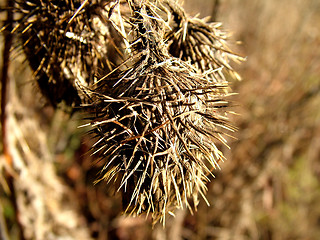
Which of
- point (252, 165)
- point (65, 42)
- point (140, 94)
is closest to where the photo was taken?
point (140, 94)

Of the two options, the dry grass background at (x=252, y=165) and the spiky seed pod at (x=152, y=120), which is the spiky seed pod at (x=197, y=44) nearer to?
the spiky seed pod at (x=152, y=120)

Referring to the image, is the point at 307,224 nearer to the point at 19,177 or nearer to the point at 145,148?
the point at 19,177

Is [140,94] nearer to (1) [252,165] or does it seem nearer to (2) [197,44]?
(2) [197,44]

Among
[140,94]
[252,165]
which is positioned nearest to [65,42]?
[140,94]

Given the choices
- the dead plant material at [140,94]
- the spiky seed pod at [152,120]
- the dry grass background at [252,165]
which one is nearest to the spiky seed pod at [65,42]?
the dead plant material at [140,94]

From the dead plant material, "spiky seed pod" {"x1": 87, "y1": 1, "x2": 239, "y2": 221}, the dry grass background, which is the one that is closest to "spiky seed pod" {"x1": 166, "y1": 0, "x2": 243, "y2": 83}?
the dead plant material

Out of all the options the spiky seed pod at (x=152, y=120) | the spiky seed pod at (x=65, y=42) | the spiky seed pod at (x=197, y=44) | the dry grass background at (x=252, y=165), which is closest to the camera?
the spiky seed pod at (x=152, y=120)

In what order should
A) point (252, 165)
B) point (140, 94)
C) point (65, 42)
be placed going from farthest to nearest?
point (252, 165), point (65, 42), point (140, 94)
